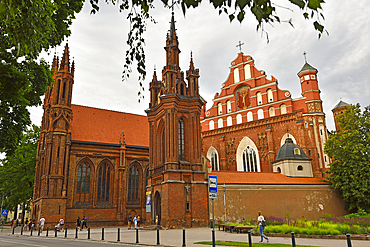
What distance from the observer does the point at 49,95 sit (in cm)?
3797

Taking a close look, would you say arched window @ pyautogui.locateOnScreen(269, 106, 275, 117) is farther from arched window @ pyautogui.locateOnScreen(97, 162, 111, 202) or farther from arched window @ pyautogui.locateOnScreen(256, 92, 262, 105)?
arched window @ pyautogui.locateOnScreen(97, 162, 111, 202)

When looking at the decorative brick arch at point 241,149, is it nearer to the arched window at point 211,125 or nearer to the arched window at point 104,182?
the arched window at point 211,125

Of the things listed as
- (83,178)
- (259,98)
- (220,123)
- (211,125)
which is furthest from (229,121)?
(83,178)

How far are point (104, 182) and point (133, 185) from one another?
3655mm

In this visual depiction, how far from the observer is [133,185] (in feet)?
123

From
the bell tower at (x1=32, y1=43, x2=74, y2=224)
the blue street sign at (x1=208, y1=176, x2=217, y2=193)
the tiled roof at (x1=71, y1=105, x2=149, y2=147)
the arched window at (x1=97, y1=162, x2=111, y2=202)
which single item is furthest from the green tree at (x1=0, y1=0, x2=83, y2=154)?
the tiled roof at (x1=71, y1=105, x2=149, y2=147)

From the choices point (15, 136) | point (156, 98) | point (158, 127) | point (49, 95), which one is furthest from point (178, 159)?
point (49, 95)

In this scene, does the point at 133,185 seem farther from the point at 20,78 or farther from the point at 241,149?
the point at 20,78

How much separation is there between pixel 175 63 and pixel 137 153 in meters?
13.7

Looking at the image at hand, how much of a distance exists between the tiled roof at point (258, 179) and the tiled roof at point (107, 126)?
1426 cm

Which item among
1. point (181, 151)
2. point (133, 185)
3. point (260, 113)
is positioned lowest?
point (133, 185)

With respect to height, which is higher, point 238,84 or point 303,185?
point 238,84

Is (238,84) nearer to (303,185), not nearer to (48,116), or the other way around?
(303,185)

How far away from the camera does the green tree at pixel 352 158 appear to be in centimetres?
2938
